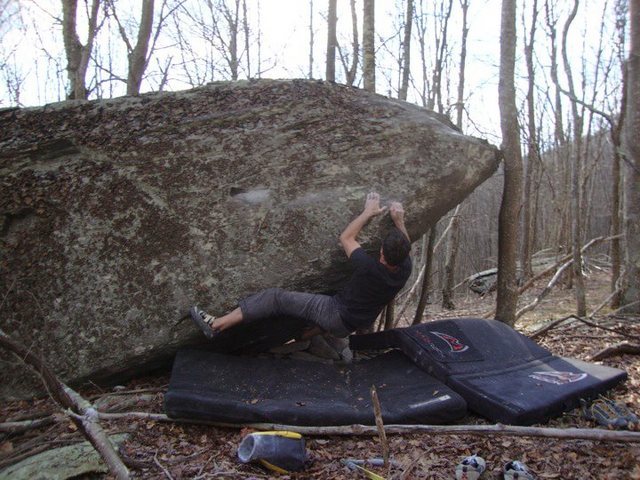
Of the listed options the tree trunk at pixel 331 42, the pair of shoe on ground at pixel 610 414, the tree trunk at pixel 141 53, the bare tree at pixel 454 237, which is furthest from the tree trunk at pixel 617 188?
the tree trunk at pixel 141 53

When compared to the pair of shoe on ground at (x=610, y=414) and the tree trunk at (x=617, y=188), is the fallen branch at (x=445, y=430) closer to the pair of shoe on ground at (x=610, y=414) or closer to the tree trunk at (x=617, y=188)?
the pair of shoe on ground at (x=610, y=414)

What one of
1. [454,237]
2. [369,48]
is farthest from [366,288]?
[454,237]

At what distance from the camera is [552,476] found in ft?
8.61

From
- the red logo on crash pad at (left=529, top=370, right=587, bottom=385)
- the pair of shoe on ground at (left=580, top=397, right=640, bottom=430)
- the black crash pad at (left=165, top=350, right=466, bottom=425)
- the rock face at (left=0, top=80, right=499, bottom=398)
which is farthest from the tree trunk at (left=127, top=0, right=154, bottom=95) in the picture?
the pair of shoe on ground at (left=580, top=397, right=640, bottom=430)

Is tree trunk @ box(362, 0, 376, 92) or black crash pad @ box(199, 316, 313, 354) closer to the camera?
black crash pad @ box(199, 316, 313, 354)

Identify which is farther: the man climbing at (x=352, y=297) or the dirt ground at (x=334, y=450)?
the man climbing at (x=352, y=297)

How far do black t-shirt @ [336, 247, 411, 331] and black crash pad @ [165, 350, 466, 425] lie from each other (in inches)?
20.4

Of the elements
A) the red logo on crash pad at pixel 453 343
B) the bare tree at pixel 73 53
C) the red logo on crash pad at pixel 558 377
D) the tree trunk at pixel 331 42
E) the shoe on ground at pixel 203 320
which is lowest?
the red logo on crash pad at pixel 558 377

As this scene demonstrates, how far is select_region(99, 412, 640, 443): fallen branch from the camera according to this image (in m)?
2.68

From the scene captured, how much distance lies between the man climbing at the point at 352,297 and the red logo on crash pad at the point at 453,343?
0.66m

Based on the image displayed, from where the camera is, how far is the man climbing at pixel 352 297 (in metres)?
3.92

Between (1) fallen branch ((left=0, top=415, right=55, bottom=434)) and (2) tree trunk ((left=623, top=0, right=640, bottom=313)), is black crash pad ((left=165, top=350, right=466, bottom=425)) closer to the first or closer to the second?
(1) fallen branch ((left=0, top=415, right=55, bottom=434))

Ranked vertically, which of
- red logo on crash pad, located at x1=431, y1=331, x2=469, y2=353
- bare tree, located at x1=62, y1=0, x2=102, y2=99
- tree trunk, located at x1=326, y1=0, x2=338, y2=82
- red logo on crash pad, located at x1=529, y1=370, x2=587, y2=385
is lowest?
red logo on crash pad, located at x1=529, y1=370, x2=587, y2=385

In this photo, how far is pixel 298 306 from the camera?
4.10m
